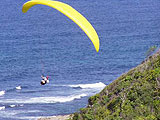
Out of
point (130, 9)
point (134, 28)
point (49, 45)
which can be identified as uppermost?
point (130, 9)

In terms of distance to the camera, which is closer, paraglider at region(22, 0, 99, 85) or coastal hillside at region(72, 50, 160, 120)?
paraglider at region(22, 0, 99, 85)

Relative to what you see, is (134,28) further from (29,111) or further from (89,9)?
(29,111)

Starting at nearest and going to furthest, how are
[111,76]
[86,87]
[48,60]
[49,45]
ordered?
[86,87], [111,76], [48,60], [49,45]

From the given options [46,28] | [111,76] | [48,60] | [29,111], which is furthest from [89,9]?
[29,111]

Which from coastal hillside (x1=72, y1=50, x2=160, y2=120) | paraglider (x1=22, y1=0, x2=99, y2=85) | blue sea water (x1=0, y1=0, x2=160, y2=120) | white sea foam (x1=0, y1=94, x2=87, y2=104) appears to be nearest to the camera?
paraglider (x1=22, y1=0, x2=99, y2=85)

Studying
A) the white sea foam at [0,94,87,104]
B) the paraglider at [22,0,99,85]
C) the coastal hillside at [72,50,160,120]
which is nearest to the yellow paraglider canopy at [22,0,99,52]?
the paraglider at [22,0,99,85]

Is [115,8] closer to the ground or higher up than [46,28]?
higher up

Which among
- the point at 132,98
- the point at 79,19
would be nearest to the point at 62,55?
the point at 132,98

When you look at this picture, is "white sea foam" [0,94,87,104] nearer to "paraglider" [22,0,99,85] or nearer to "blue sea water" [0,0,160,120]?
"blue sea water" [0,0,160,120]
